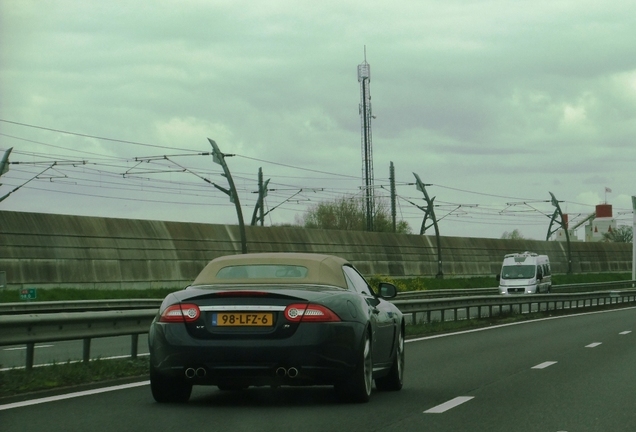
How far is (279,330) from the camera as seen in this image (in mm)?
9359

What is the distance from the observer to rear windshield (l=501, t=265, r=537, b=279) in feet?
193

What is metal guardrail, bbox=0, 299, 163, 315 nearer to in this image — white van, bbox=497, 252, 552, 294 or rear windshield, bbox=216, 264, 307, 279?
rear windshield, bbox=216, 264, 307, 279

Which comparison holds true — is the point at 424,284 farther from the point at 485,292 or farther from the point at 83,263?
the point at 83,263

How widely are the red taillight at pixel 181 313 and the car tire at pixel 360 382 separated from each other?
1.36 metres

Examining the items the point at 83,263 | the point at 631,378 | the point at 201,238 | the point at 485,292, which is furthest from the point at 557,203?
the point at 631,378

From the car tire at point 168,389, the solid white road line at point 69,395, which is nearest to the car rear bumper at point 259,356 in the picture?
the car tire at point 168,389

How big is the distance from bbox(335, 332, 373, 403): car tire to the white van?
159ft

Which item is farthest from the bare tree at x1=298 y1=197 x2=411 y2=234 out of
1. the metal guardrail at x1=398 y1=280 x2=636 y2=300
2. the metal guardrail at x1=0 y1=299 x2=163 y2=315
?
the metal guardrail at x1=0 y1=299 x2=163 y2=315

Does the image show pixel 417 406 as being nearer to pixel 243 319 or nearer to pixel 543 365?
pixel 243 319

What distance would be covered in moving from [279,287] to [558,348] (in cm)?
1024

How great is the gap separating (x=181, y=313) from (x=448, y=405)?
2449mm

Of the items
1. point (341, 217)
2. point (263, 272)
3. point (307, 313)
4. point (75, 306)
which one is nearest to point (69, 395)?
point (263, 272)

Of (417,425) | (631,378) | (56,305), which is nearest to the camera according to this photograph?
(417,425)

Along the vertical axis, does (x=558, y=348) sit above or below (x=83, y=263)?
below
